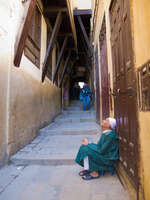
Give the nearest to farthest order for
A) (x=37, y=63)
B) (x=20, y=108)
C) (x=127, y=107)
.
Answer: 1. (x=127, y=107)
2. (x=20, y=108)
3. (x=37, y=63)

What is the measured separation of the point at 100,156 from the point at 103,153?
2.3 inches

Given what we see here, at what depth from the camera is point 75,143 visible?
304 cm

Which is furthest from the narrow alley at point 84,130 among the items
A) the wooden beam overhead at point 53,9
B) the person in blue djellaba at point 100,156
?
the wooden beam overhead at point 53,9

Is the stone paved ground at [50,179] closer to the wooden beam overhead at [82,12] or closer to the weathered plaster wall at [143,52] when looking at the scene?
the weathered plaster wall at [143,52]

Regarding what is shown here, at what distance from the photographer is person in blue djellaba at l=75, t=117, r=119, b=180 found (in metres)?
1.80

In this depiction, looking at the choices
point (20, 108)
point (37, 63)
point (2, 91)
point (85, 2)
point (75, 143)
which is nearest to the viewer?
point (2, 91)

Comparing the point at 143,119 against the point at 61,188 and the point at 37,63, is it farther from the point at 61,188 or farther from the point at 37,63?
the point at 37,63

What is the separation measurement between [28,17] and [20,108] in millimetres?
1871

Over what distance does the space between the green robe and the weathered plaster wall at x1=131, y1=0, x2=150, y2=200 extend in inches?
27.2

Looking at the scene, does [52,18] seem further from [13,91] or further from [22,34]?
[13,91]

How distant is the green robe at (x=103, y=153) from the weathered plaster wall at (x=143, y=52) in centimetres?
69

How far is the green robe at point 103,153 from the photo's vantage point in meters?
1.80

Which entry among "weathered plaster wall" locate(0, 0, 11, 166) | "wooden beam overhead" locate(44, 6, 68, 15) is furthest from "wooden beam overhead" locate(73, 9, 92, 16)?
"weathered plaster wall" locate(0, 0, 11, 166)

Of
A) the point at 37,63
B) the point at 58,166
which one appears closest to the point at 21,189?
the point at 58,166
